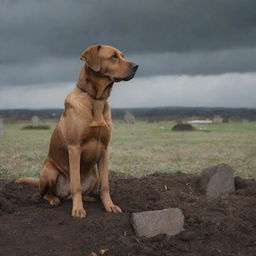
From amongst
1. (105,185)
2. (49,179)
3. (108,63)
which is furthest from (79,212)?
(108,63)

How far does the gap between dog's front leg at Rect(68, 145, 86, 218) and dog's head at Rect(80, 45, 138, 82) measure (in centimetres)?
97

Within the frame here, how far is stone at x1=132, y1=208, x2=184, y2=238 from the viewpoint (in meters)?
5.34

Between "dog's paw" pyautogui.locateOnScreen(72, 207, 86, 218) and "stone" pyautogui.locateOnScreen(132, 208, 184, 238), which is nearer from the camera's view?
"stone" pyautogui.locateOnScreen(132, 208, 184, 238)

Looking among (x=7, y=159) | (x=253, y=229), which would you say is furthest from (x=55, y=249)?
(x=7, y=159)

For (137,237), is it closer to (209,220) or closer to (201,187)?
(209,220)

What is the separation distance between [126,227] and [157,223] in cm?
37

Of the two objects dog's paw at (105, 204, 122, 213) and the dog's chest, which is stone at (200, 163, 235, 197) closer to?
dog's paw at (105, 204, 122, 213)

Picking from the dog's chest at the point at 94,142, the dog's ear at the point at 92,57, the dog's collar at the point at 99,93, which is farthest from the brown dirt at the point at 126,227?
the dog's ear at the point at 92,57

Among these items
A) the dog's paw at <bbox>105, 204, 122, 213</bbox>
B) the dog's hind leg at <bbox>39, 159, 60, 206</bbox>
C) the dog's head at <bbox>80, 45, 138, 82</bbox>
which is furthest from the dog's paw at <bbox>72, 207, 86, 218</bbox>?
the dog's head at <bbox>80, 45, 138, 82</bbox>

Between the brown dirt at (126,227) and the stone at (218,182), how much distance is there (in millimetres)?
198

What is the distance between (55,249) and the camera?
4988 millimetres

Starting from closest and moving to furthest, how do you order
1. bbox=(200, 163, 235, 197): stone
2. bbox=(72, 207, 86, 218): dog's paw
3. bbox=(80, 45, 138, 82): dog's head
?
bbox=(80, 45, 138, 82): dog's head < bbox=(72, 207, 86, 218): dog's paw < bbox=(200, 163, 235, 197): stone

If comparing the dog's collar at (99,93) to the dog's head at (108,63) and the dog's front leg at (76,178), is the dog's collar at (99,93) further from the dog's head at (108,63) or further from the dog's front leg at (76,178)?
the dog's front leg at (76,178)

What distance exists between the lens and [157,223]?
17.6ft
